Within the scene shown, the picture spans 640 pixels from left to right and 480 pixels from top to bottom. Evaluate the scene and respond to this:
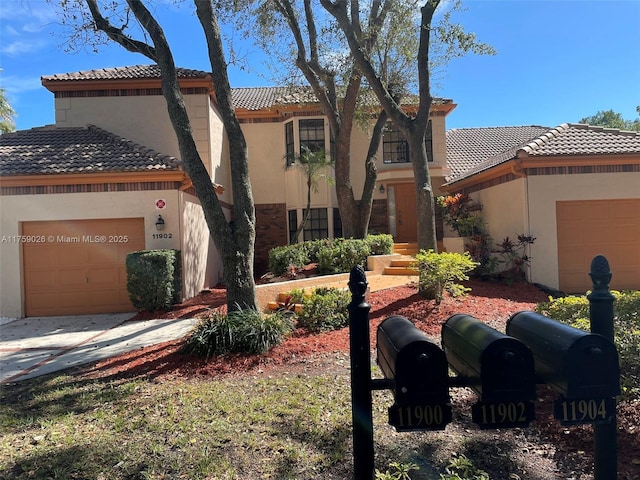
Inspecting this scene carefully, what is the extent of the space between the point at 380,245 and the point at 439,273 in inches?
205

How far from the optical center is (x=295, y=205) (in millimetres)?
17297

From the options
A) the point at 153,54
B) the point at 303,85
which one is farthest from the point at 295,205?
the point at 153,54

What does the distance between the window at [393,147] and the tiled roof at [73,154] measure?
9.00 m

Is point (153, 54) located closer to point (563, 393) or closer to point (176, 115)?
point (176, 115)

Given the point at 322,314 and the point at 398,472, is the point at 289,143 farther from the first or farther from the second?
the point at 398,472

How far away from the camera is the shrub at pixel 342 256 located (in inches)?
457

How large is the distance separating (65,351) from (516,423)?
321 inches

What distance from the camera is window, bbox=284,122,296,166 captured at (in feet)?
56.1

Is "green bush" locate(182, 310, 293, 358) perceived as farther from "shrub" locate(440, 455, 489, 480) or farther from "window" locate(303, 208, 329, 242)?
"window" locate(303, 208, 329, 242)

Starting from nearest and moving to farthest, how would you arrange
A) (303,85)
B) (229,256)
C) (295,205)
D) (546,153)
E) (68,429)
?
1. (68,429)
2. (229,256)
3. (546,153)
4. (303,85)
5. (295,205)

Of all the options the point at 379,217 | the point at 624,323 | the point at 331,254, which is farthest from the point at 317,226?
the point at 624,323

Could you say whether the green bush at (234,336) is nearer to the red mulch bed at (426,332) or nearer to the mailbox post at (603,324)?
the red mulch bed at (426,332)

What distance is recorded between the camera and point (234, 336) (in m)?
6.35

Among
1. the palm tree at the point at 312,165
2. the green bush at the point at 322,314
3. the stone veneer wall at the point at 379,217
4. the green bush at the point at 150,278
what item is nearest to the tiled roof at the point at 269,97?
the palm tree at the point at 312,165
